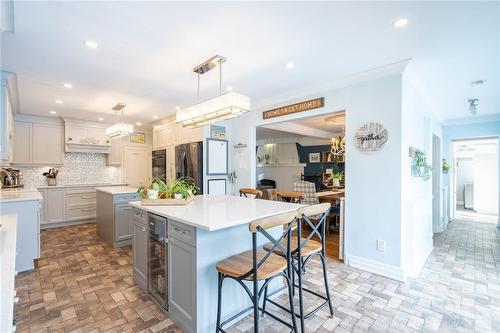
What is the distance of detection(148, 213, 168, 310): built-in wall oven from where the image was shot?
6.72 feet

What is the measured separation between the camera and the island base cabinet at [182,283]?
1.76 meters

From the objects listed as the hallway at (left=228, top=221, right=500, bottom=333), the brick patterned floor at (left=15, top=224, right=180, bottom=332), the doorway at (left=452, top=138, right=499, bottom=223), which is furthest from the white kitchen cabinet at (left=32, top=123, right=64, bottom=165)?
the doorway at (left=452, top=138, right=499, bottom=223)

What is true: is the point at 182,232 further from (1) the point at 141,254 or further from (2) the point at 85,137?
(2) the point at 85,137

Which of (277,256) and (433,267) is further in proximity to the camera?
(433,267)

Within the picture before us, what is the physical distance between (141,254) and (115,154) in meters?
4.36

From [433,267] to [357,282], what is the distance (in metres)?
1.29

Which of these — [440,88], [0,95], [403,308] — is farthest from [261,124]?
[0,95]

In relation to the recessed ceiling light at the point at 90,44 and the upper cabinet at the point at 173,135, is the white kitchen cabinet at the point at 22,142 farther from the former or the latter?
the recessed ceiling light at the point at 90,44

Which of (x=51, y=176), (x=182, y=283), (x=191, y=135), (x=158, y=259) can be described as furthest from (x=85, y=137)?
(x=182, y=283)

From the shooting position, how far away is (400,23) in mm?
1898

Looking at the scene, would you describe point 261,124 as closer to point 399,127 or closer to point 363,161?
point 363,161

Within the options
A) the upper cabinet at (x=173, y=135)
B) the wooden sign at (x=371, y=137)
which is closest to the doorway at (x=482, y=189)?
the wooden sign at (x=371, y=137)

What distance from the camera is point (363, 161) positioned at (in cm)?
298

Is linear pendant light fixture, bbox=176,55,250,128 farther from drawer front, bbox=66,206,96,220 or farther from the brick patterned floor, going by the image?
drawer front, bbox=66,206,96,220
